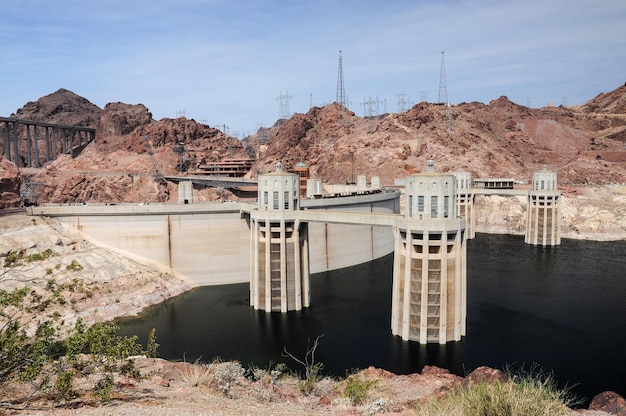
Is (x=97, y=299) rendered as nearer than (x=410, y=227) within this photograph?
No

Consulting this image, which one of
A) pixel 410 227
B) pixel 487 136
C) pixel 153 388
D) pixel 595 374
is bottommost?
pixel 595 374

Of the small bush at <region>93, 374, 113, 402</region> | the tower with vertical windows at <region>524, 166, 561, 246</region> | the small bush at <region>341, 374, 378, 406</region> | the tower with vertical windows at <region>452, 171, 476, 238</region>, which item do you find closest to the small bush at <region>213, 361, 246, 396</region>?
the small bush at <region>341, 374, 378, 406</region>

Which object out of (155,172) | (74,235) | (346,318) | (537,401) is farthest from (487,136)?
(537,401)

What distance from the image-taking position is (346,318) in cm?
5022

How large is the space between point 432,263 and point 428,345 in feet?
24.5

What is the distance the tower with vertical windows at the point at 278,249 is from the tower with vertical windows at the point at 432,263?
1432 centimetres

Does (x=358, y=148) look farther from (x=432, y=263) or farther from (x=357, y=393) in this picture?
(x=357, y=393)

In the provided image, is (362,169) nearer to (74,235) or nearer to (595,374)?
(74,235)

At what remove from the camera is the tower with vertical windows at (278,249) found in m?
52.7

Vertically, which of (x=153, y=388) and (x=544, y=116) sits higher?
(x=544, y=116)

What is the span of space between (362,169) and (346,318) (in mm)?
84908

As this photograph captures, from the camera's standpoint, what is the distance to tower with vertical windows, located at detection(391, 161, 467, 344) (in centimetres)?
4169

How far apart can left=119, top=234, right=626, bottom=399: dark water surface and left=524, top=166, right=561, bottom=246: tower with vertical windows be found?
825 inches

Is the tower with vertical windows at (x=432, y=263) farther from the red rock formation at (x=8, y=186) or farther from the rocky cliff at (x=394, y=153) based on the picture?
the rocky cliff at (x=394, y=153)
